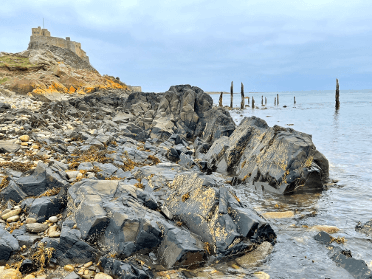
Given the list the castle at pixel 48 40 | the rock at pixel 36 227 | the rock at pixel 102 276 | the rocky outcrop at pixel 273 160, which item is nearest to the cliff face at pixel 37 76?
the rocky outcrop at pixel 273 160

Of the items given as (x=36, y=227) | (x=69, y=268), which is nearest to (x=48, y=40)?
(x=36, y=227)

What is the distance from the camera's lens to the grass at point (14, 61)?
104ft

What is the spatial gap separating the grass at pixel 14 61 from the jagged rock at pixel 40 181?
31788mm

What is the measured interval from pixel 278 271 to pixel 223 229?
1.19 meters

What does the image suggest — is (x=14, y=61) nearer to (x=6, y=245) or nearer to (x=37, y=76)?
(x=37, y=76)

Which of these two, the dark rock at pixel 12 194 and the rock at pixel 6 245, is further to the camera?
the dark rock at pixel 12 194

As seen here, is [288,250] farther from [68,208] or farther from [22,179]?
[22,179]

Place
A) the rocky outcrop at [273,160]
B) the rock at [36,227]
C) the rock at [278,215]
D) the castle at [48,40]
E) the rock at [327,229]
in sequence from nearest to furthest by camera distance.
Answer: the rock at [36,227]
the rock at [327,229]
the rock at [278,215]
the rocky outcrop at [273,160]
the castle at [48,40]

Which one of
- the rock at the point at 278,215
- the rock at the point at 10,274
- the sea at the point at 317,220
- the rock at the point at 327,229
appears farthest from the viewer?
the rock at the point at 278,215

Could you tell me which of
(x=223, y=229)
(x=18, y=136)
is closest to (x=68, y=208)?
(x=223, y=229)

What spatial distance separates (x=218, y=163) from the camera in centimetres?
1255

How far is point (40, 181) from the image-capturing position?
6020 millimetres

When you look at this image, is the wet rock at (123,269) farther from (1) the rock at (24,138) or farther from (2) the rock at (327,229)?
(1) the rock at (24,138)

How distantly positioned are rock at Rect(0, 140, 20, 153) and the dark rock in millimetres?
3649
